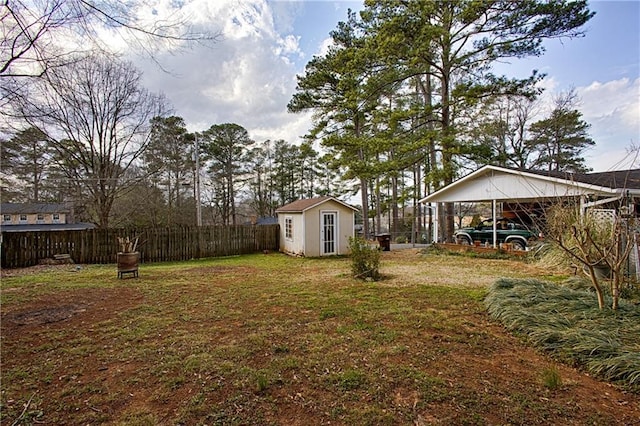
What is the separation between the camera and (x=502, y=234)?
37.7 ft

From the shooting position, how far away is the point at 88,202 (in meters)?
13.8

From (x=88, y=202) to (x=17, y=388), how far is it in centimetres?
1411

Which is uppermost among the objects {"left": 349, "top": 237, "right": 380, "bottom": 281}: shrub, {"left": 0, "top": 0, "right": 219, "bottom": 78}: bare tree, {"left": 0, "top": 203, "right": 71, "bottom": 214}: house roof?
{"left": 0, "top": 0, "right": 219, "bottom": 78}: bare tree

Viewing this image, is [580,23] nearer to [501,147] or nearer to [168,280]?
[501,147]

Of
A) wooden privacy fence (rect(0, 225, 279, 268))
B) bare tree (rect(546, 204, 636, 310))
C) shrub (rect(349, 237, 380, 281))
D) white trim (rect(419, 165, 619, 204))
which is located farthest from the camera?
wooden privacy fence (rect(0, 225, 279, 268))

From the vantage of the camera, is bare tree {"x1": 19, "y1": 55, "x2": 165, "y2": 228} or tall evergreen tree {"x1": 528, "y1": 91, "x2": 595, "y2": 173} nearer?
bare tree {"x1": 19, "y1": 55, "x2": 165, "y2": 228}

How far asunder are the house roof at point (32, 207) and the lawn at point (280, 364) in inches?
466

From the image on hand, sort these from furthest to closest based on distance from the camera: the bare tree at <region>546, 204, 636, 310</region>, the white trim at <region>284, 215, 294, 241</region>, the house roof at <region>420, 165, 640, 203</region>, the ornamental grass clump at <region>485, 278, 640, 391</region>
→ the white trim at <region>284, 215, 294, 241</region> → the house roof at <region>420, 165, 640, 203</region> → the bare tree at <region>546, 204, 636, 310</region> → the ornamental grass clump at <region>485, 278, 640, 391</region>

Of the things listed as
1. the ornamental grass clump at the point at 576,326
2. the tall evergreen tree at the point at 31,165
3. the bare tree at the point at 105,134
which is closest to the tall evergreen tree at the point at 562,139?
the ornamental grass clump at the point at 576,326

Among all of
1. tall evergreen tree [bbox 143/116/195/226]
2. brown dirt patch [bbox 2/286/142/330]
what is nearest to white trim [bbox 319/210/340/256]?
brown dirt patch [bbox 2/286/142/330]

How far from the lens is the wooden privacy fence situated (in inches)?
364

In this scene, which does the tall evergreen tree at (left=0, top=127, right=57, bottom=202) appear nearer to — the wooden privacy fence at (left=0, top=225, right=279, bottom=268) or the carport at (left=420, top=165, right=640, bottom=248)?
the wooden privacy fence at (left=0, top=225, right=279, bottom=268)

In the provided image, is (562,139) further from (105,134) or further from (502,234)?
(105,134)

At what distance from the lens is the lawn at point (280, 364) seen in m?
2.17
